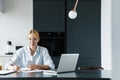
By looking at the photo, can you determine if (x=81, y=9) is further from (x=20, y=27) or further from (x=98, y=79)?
(x=98, y=79)

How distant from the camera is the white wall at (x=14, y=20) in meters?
5.82

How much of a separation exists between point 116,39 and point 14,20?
426 cm

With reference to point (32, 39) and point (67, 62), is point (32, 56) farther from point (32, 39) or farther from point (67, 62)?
point (67, 62)

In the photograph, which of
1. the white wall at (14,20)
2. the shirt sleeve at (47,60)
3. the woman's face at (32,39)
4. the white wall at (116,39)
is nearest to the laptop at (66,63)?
the shirt sleeve at (47,60)

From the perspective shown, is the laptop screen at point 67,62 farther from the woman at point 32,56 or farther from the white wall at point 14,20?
the white wall at point 14,20

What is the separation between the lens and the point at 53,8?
537cm

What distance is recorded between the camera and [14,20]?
583 cm

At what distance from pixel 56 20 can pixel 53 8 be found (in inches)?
9.8

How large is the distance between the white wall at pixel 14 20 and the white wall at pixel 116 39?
13.6 ft

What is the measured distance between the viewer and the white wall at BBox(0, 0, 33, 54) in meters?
5.82

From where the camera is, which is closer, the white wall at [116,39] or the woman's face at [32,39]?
the white wall at [116,39]

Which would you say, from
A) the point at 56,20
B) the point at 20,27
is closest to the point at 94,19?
the point at 56,20

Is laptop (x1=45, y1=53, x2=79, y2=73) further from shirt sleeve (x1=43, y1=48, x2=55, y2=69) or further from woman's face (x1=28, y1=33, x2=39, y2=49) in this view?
woman's face (x1=28, y1=33, x2=39, y2=49)

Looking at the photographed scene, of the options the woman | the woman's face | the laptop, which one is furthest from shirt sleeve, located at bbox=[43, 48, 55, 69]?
the laptop
